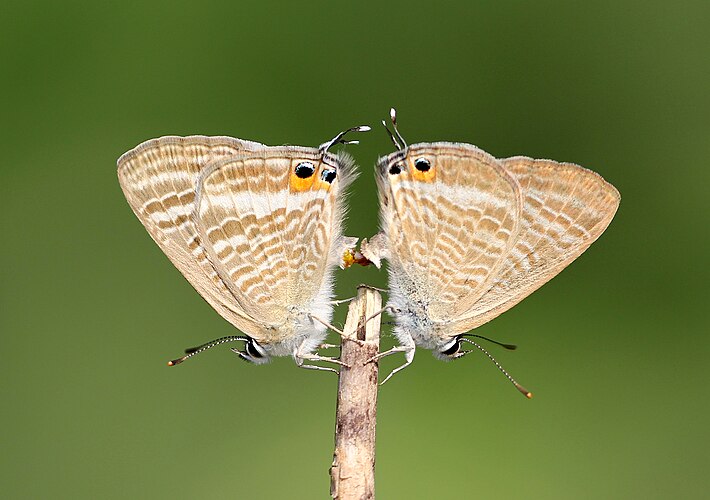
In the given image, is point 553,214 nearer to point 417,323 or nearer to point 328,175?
point 417,323

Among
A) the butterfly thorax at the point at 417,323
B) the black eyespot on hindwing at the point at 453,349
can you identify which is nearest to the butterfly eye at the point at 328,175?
the butterfly thorax at the point at 417,323

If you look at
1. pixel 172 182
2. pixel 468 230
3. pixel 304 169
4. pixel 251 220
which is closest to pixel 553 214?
pixel 468 230

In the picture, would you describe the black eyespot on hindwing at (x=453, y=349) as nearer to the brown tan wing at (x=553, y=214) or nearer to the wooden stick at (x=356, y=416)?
the brown tan wing at (x=553, y=214)

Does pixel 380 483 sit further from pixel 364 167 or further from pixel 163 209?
pixel 163 209

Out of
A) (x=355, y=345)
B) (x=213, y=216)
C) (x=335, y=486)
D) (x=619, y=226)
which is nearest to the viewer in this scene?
(x=335, y=486)

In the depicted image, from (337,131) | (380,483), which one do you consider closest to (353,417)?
(380,483)
